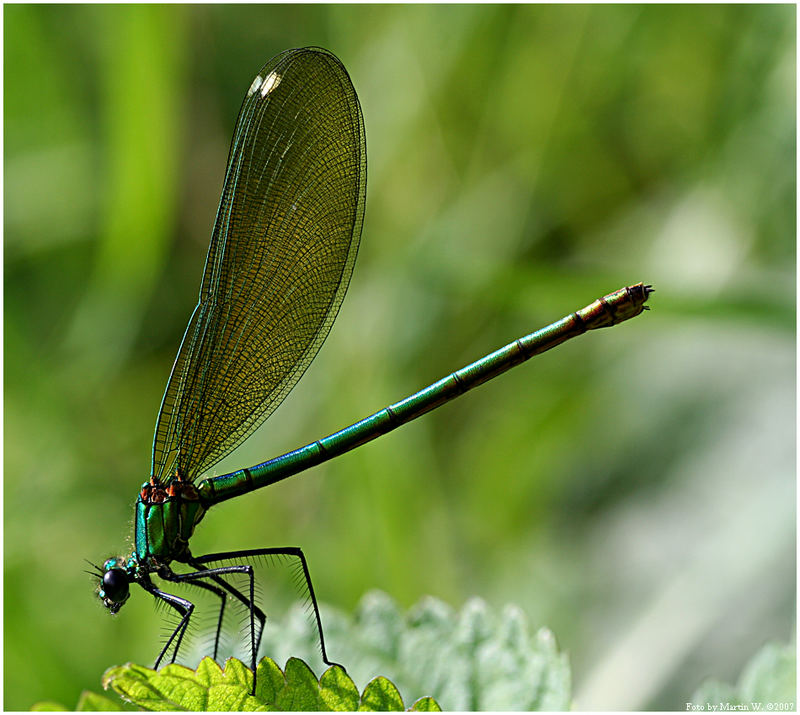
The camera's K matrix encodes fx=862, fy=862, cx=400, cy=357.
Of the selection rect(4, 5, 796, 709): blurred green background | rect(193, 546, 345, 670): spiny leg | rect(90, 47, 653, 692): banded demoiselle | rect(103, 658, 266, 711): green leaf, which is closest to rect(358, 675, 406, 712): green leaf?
rect(103, 658, 266, 711): green leaf

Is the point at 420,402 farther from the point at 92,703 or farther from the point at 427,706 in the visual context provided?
the point at 92,703

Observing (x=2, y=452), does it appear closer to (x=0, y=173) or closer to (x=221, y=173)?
(x=0, y=173)

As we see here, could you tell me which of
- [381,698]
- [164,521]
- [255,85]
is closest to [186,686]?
[381,698]

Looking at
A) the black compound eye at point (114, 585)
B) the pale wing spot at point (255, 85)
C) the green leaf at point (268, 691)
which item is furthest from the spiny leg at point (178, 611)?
the pale wing spot at point (255, 85)

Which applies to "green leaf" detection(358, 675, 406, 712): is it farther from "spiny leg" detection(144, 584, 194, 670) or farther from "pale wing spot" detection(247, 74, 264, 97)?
"pale wing spot" detection(247, 74, 264, 97)

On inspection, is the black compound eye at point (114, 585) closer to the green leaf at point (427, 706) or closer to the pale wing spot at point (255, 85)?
the green leaf at point (427, 706)

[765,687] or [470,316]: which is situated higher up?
[470,316]
